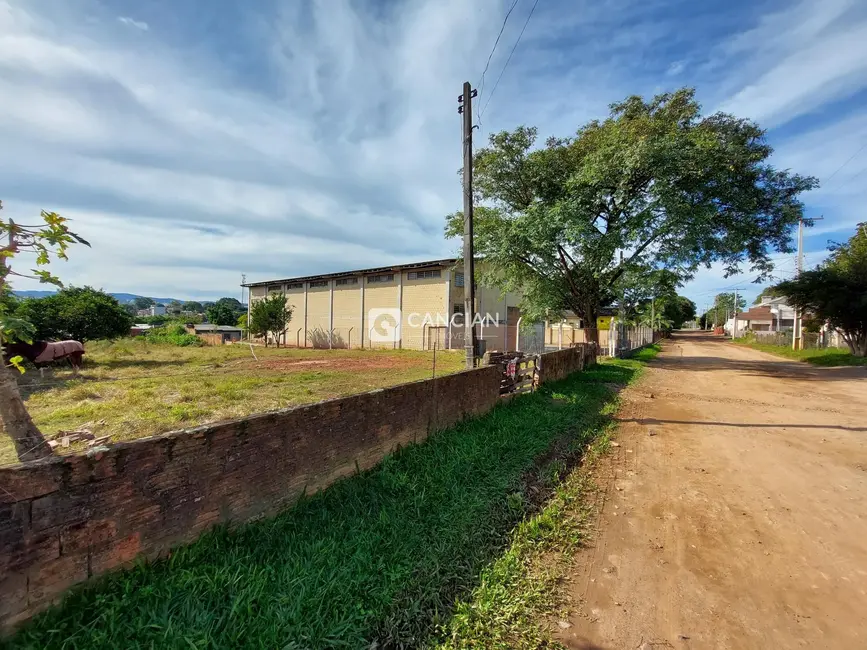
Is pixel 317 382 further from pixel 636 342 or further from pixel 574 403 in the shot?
pixel 636 342

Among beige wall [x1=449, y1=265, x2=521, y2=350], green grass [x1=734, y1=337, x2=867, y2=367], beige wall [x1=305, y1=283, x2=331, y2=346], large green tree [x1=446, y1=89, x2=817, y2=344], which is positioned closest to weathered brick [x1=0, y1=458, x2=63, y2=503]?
large green tree [x1=446, y1=89, x2=817, y2=344]

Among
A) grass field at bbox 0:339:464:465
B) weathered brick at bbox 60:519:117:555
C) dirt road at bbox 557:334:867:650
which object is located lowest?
dirt road at bbox 557:334:867:650

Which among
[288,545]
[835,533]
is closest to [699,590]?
[835,533]

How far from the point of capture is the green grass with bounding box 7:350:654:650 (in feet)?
6.54

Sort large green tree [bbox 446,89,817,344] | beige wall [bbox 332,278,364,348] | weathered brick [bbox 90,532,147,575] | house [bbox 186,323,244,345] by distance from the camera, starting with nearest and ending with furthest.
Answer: weathered brick [bbox 90,532,147,575] → large green tree [bbox 446,89,817,344] → beige wall [bbox 332,278,364,348] → house [bbox 186,323,244,345]

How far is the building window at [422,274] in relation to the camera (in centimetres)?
2320

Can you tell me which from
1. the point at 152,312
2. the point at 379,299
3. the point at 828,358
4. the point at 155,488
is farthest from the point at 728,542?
the point at 152,312

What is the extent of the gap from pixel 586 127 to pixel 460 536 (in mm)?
17621

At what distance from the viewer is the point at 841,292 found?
1839 cm

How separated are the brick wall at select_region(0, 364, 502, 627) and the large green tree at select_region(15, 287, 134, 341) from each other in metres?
16.9

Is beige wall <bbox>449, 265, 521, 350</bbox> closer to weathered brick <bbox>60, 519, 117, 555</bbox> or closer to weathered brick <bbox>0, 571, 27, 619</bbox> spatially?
weathered brick <bbox>60, 519, 117, 555</bbox>

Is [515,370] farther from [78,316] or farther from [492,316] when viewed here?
[78,316]

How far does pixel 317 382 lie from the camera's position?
1037 centimetres

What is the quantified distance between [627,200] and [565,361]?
278 inches
